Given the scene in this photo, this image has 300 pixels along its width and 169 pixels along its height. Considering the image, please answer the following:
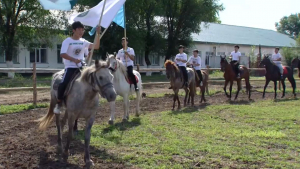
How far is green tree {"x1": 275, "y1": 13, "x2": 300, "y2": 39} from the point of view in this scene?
101562 mm

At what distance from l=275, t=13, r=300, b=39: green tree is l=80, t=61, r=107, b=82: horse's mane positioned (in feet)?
345

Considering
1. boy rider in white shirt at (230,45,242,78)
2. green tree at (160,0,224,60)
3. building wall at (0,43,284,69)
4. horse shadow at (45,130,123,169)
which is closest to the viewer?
horse shadow at (45,130,123,169)

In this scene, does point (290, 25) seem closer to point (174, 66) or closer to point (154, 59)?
point (154, 59)

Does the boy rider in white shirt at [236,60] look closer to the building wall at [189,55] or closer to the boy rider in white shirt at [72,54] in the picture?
the boy rider in white shirt at [72,54]

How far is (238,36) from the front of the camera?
5159 centimetres

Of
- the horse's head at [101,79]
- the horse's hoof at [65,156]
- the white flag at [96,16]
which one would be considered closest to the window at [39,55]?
the white flag at [96,16]

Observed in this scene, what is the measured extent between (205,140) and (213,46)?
127 ft

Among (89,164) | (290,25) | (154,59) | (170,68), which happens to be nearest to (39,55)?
(154,59)

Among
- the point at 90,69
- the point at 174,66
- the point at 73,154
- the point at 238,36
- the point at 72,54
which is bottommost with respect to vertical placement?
the point at 73,154

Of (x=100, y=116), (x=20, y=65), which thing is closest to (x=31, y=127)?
(x=100, y=116)

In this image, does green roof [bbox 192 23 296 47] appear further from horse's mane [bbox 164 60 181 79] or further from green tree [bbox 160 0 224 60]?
horse's mane [bbox 164 60 181 79]

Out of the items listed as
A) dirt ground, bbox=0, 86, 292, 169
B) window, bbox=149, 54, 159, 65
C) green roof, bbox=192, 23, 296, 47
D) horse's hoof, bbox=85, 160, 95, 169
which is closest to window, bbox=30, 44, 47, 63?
window, bbox=149, 54, 159, 65

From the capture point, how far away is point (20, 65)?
30266 millimetres

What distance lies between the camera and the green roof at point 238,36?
4556 cm
